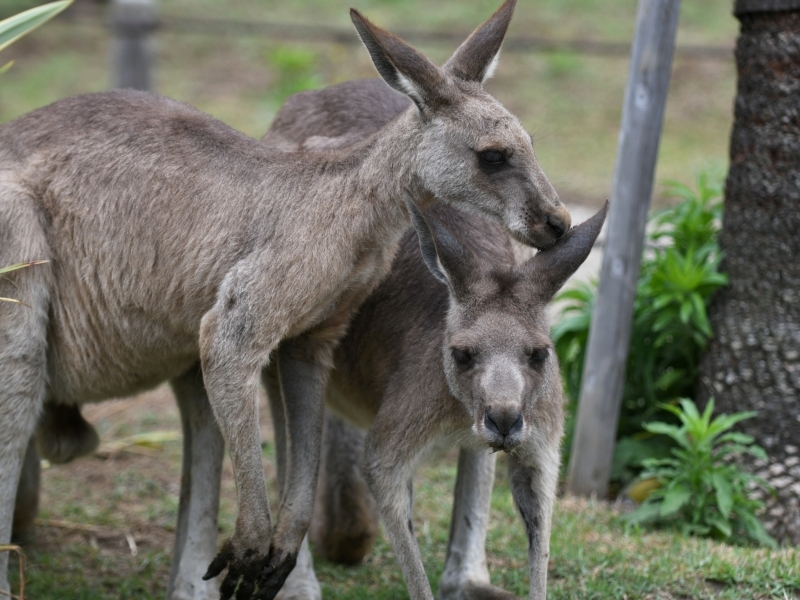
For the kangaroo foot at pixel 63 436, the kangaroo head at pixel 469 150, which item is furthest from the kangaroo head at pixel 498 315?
the kangaroo foot at pixel 63 436

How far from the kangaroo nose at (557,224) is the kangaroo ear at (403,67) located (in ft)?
1.89

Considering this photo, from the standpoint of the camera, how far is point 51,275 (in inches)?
162

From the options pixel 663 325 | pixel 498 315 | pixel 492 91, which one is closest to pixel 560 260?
pixel 498 315

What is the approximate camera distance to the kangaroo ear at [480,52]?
Answer: 3877 millimetres

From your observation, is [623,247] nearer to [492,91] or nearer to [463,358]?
[463,358]

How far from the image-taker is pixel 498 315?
3.69 m

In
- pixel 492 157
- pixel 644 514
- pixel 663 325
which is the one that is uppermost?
pixel 492 157

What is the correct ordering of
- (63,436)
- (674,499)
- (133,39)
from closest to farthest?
(63,436) < (674,499) < (133,39)

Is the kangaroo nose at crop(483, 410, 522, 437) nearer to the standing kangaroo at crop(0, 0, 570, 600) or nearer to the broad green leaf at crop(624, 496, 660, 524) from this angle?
the standing kangaroo at crop(0, 0, 570, 600)

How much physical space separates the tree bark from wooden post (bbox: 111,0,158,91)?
19.6ft

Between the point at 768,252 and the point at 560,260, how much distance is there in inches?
74.4

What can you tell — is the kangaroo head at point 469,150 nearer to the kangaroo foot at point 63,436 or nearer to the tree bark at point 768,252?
the tree bark at point 768,252

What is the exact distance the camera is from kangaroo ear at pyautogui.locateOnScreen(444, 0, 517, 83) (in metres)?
3.88

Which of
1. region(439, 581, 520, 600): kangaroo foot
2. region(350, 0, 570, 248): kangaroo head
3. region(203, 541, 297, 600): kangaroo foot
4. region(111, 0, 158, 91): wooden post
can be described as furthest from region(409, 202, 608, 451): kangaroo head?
region(111, 0, 158, 91): wooden post
